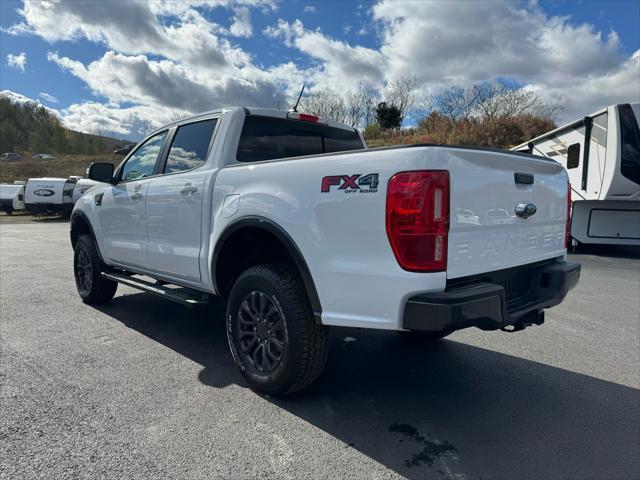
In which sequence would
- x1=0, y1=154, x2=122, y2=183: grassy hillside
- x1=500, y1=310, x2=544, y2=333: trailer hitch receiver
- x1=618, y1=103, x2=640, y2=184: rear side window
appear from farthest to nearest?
x1=0, y1=154, x2=122, y2=183: grassy hillside → x1=618, y1=103, x2=640, y2=184: rear side window → x1=500, y1=310, x2=544, y2=333: trailer hitch receiver

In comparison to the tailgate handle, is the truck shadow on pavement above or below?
below

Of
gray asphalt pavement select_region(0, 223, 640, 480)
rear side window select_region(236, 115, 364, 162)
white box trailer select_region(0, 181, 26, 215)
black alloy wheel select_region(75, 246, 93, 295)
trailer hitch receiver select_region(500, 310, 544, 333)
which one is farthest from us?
white box trailer select_region(0, 181, 26, 215)

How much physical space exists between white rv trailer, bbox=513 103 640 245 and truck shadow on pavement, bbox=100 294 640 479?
23.4ft

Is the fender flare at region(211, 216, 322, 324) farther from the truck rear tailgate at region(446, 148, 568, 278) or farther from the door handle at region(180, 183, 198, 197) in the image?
the truck rear tailgate at region(446, 148, 568, 278)

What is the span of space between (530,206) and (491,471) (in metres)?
1.54

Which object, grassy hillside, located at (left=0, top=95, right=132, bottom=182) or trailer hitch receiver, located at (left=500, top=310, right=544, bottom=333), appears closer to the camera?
trailer hitch receiver, located at (left=500, top=310, right=544, bottom=333)

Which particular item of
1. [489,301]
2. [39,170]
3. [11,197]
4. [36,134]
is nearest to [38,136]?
[36,134]

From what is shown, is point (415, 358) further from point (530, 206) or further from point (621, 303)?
point (621, 303)

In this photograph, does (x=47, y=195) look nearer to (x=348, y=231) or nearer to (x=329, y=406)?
(x=329, y=406)

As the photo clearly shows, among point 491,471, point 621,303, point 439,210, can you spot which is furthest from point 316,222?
point 621,303

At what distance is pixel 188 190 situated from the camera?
3584mm

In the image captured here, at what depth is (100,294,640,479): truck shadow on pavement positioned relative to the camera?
7.77ft

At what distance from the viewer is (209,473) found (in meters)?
2.24

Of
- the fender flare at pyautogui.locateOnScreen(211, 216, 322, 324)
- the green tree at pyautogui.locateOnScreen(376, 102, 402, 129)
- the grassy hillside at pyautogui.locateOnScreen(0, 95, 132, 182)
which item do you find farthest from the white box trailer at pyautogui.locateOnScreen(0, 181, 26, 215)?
the grassy hillside at pyautogui.locateOnScreen(0, 95, 132, 182)
